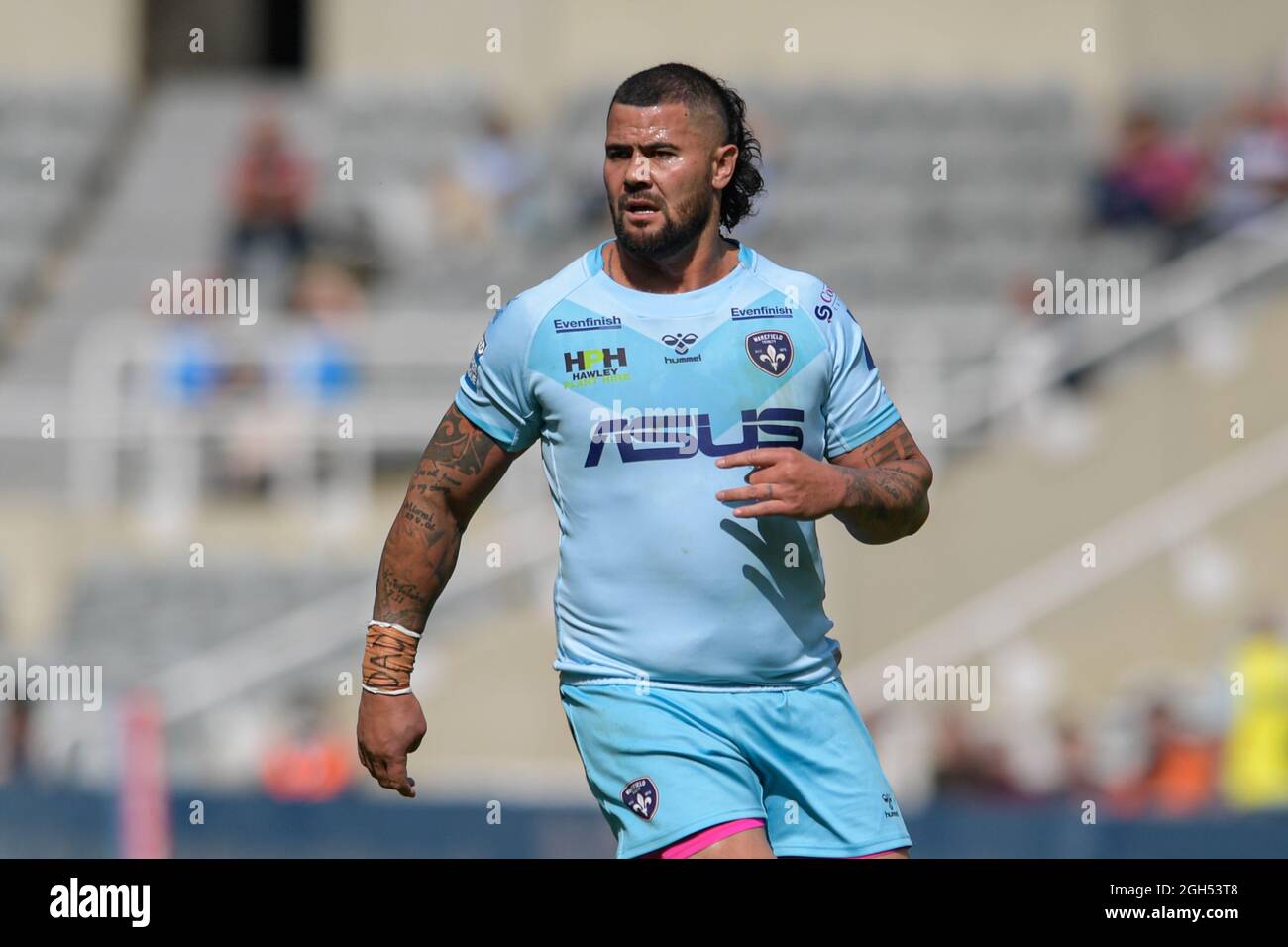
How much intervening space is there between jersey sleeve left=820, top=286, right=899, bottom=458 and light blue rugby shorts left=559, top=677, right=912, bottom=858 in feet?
1.97

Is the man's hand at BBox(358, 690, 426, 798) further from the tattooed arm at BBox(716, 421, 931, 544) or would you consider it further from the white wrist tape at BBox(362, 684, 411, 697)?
the tattooed arm at BBox(716, 421, 931, 544)

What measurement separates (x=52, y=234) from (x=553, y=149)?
14.4ft

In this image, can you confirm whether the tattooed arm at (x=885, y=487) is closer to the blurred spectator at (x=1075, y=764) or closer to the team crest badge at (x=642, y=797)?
the team crest badge at (x=642, y=797)

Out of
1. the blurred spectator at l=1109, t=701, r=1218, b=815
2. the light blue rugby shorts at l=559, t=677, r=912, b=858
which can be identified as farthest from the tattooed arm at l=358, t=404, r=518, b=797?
the blurred spectator at l=1109, t=701, r=1218, b=815

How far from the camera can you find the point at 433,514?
5.51 m

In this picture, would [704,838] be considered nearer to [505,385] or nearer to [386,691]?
[386,691]

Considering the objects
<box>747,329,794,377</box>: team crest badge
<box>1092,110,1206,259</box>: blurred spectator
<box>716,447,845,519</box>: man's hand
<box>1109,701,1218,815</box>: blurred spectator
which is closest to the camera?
<box>716,447,845,519</box>: man's hand

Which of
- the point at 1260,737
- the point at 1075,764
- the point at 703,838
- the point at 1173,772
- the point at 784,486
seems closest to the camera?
the point at 784,486

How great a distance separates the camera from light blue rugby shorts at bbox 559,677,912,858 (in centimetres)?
518

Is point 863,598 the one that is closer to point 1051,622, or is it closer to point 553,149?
point 1051,622

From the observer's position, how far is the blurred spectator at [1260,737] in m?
12.9

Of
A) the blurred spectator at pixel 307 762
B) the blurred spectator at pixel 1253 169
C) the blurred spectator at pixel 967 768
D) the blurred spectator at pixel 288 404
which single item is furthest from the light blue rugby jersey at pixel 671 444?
the blurred spectator at pixel 1253 169

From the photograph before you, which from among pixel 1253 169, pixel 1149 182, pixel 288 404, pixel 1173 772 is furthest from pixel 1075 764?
pixel 288 404

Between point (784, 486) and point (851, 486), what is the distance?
225mm
